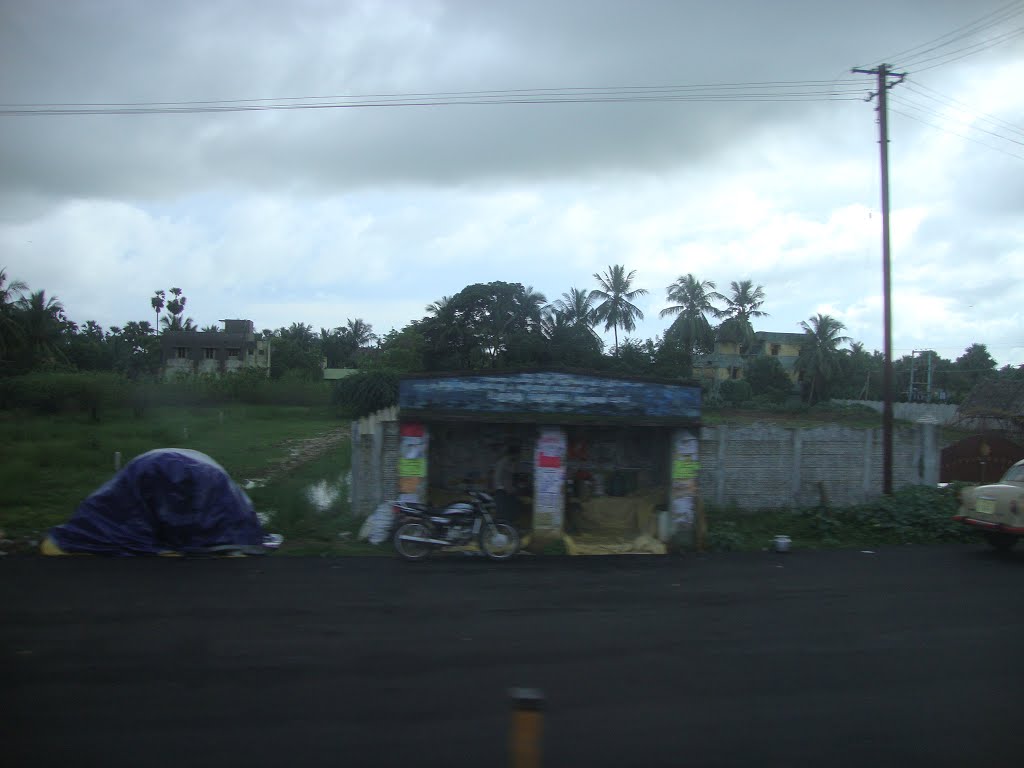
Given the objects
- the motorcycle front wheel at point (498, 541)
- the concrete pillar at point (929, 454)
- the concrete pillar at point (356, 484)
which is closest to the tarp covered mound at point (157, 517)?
the concrete pillar at point (356, 484)

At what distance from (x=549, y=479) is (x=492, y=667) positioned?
22.8 ft

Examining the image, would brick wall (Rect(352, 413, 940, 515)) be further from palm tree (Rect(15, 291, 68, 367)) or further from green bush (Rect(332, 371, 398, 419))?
palm tree (Rect(15, 291, 68, 367))

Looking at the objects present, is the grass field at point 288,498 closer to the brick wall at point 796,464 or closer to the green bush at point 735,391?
the brick wall at point 796,464

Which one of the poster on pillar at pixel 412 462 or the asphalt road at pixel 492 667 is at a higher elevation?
the poster on pillar at pixel 412 462

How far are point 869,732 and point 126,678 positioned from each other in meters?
5.58

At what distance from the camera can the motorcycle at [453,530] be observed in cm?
1155

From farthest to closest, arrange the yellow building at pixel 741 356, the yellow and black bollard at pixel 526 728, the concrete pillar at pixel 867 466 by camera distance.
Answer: the yellow building at pixel 741 356 → the concrete pillar at pixel 867 466 → the yellow and black bollard at pixel 526 728

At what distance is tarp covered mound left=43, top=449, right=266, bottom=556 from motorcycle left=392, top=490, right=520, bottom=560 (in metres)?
2.45

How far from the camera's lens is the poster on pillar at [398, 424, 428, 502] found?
13008mm

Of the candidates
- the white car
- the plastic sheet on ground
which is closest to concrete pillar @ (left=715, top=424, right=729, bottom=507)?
the plastic sheet on ground

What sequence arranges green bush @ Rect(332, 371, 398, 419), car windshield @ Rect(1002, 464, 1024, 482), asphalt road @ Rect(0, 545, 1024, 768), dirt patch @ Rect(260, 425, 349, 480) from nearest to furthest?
asphalt road @ Rect(0, 545, 1024, 768)
car windshield @ Rect(1002, 464, 1024, 482)
dirt patch @ Rect(260, 425, 349, 480)
green bush @ Rect(332, 371, 398, 419)

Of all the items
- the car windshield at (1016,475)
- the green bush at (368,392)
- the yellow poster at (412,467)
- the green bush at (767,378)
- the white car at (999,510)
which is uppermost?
the green bush at (767,378)

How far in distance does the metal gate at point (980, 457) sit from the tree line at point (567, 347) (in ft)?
76.8

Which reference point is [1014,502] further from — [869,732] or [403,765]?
[403,765]
